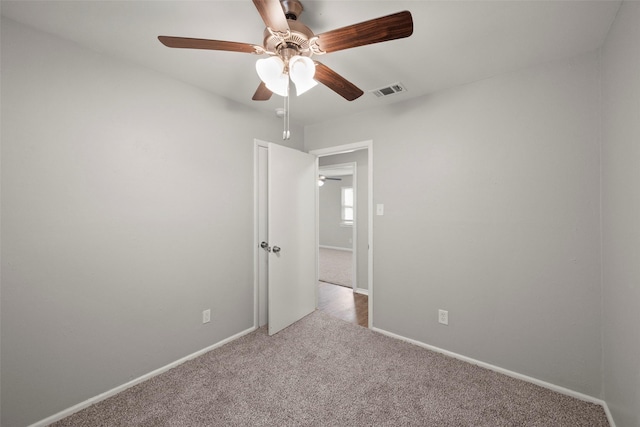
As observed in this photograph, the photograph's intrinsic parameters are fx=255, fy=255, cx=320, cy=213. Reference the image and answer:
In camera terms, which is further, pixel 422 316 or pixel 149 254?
pixel 422 316

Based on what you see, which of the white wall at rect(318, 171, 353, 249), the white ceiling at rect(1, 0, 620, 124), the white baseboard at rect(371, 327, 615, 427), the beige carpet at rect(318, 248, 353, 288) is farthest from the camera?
the white wall at rect(318, 171, 353, 249)

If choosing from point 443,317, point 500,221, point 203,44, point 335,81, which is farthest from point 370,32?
point 443,317

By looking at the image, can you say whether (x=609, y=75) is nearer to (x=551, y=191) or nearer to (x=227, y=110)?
(x=551, y=191)

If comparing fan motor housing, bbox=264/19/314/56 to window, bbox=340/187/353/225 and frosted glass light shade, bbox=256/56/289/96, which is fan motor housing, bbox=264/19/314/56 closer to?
frosted glass light shade, bbox=256/56/289/96

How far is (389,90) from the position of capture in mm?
2338

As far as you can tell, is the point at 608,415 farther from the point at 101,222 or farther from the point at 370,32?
the point at 101,222

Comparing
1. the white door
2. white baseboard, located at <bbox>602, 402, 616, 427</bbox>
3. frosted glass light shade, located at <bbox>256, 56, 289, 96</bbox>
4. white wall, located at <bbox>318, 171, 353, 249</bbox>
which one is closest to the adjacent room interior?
white baseboard, located at <bbox>602, 402, 616, 427</bbox>

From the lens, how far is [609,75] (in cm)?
156

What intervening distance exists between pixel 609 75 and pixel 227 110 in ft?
9.37

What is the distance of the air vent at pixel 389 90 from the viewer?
88.8 inches

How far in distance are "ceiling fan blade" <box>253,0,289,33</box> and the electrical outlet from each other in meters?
2.48

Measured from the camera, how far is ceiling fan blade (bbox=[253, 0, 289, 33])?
992 millimetres

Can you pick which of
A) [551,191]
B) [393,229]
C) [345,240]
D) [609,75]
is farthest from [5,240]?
[345,240]

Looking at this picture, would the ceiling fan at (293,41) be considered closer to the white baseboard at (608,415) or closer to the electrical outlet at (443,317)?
the electrical outlet at (443,317)
